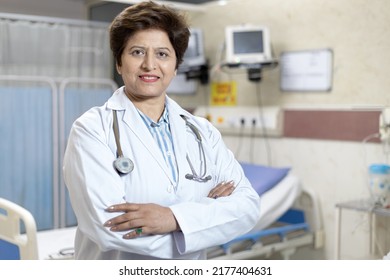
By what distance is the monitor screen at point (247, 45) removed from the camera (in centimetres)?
255

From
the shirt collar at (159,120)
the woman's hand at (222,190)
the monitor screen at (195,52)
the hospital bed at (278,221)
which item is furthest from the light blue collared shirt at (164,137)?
the monitor screen at (195,52)

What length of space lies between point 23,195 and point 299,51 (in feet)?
4.71

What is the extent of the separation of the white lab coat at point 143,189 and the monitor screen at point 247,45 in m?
1.36

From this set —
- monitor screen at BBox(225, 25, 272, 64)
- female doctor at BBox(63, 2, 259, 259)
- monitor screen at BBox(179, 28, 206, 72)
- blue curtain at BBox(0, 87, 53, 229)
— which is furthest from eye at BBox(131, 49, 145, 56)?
monitor screen at BBox(179, 28, 206, 72)

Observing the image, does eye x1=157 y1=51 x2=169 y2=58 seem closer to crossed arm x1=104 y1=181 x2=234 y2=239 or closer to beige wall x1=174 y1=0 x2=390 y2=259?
crossed arm x1=104 y1=181 x2=234 y2=239

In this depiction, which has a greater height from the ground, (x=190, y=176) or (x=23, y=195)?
(x=190, y=176)

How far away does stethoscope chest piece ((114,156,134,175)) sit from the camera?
1.09 meters

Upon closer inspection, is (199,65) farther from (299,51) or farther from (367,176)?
(367,176)

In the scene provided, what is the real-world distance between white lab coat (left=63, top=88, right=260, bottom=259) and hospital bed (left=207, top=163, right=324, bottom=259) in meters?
1.07

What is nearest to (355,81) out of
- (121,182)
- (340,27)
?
(340,27)

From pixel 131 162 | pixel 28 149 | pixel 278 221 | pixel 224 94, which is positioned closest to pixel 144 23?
pixel 131 162

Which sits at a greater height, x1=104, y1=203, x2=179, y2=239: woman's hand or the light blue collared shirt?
the light blue collared shirt

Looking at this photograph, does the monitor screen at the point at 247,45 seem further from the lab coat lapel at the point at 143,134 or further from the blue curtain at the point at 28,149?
the lab coat lapel at the point at 143,134
